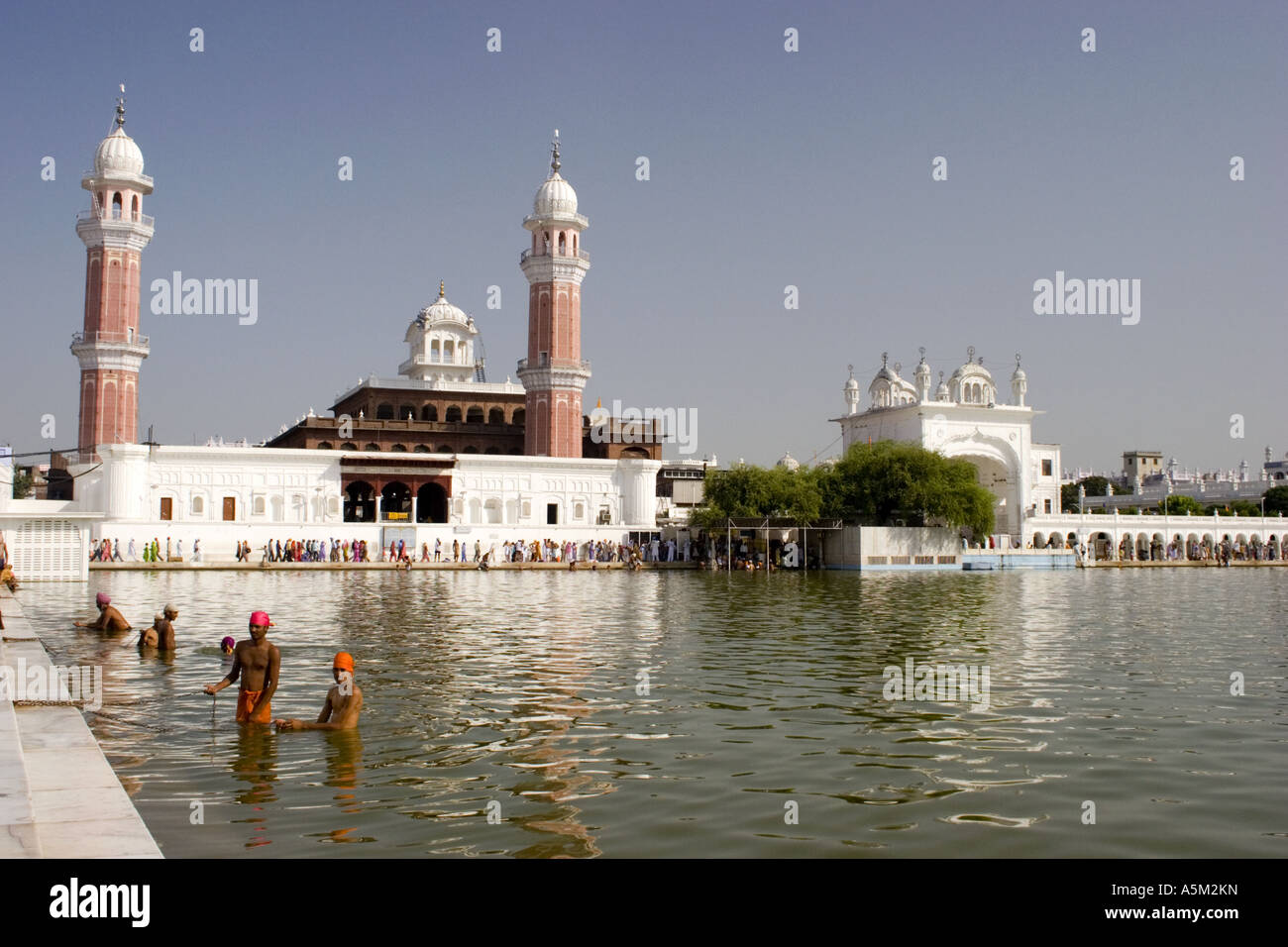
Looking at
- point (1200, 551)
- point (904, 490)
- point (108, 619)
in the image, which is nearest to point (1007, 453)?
point (1200, 551)

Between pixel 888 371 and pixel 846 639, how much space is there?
168ft

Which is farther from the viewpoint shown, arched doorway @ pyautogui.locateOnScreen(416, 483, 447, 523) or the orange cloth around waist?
arched doorway @ pyautogui.locateOnScreen(416, 483, 447, 523)

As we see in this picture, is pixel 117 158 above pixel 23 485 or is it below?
above

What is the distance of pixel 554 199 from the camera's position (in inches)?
2196

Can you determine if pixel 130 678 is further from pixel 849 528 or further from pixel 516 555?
pixel 849 528

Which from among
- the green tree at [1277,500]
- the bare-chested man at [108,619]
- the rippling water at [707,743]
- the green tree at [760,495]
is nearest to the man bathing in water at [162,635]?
the rippling water at [707,743]

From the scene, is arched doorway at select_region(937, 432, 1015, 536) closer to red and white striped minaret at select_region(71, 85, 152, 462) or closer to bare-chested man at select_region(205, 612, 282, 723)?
red and white striped minaret at select_region(71, 85, 152, 462)

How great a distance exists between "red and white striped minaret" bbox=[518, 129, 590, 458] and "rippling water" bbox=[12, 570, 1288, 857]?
116 feet

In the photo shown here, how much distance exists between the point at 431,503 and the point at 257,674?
44.4 m

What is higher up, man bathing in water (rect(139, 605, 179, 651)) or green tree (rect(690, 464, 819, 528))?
green tree (rect(690, 464, 819, 528))

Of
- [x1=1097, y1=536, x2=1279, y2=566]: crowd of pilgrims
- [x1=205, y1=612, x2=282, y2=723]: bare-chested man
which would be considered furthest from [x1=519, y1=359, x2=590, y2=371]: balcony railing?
[x1=205, y1=612, x2=282, y2=723]: bare-chested man

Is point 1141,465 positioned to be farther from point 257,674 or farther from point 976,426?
point 257,674

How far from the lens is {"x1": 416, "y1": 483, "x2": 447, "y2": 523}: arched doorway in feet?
172

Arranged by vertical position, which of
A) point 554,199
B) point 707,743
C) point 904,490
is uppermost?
point 554,199
